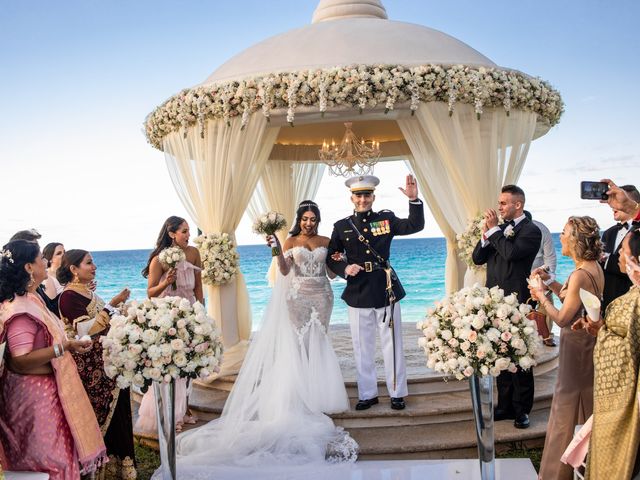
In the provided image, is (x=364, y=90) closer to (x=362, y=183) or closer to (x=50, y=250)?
(x=362, y=183)

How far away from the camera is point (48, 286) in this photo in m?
6.53

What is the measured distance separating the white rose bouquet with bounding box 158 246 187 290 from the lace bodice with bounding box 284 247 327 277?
97cm

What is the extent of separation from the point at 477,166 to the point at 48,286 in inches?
176

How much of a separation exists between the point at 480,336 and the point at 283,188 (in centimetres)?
612

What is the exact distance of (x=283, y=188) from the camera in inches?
384

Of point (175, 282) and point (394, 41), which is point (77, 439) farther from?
point (394, 41)

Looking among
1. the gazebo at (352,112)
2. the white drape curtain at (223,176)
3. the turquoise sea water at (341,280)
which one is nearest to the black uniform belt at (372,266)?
the gazebo at (352,112)

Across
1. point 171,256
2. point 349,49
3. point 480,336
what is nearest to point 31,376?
point 171,256

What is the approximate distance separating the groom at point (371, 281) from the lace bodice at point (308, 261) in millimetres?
112

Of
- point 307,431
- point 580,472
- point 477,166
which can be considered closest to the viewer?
point 580,472

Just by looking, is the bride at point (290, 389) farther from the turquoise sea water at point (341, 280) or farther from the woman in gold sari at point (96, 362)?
the turquoise sea water at point (341, 280)

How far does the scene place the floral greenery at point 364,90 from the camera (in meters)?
6.46

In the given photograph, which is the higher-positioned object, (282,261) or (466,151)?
(466,151)

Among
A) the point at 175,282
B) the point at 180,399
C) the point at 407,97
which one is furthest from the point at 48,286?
the point at 407,97
